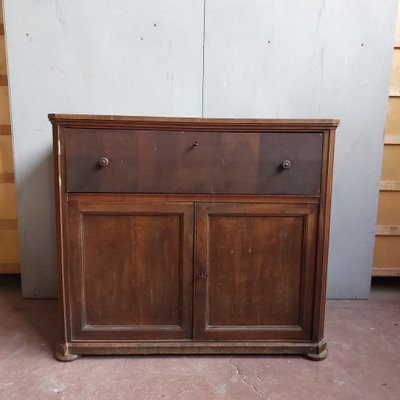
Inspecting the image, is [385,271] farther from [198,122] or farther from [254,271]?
[198,122]

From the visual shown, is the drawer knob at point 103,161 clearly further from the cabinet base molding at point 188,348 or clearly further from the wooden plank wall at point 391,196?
the wooden plank wall at point 391,196

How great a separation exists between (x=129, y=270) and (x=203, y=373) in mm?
456

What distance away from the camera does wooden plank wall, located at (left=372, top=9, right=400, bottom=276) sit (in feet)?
6.28

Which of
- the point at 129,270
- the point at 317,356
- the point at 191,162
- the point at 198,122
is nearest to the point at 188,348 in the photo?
the point at 129,270

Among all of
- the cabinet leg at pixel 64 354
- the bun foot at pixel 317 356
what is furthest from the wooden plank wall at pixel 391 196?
the cabinet leg at pixel 64 354

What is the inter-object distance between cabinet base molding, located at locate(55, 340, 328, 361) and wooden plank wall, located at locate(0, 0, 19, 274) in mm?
898

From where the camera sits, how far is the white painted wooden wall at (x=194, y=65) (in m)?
1.71

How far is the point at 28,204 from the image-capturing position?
1837 millimetres

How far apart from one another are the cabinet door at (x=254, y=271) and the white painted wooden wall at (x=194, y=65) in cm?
67

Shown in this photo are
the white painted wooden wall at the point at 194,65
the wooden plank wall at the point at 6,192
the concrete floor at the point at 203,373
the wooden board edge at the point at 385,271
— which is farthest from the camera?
the wooden board edge at the point at 385,271

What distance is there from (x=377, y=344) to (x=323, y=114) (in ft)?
3.56

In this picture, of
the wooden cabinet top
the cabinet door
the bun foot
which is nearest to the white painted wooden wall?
the wooden cabinet top

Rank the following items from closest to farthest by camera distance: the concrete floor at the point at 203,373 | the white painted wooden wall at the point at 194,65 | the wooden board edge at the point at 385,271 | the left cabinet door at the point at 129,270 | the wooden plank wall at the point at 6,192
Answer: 1. the concrete floor at the point at 203,373
2. the left cabinet door at the point at 129,270
3. the white painted wooden wall at the point at 194,65
4. the wooden plank wall at the point at 6,192
5. the wooden board edge at the point at 385,271

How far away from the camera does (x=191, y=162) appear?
1.29m
